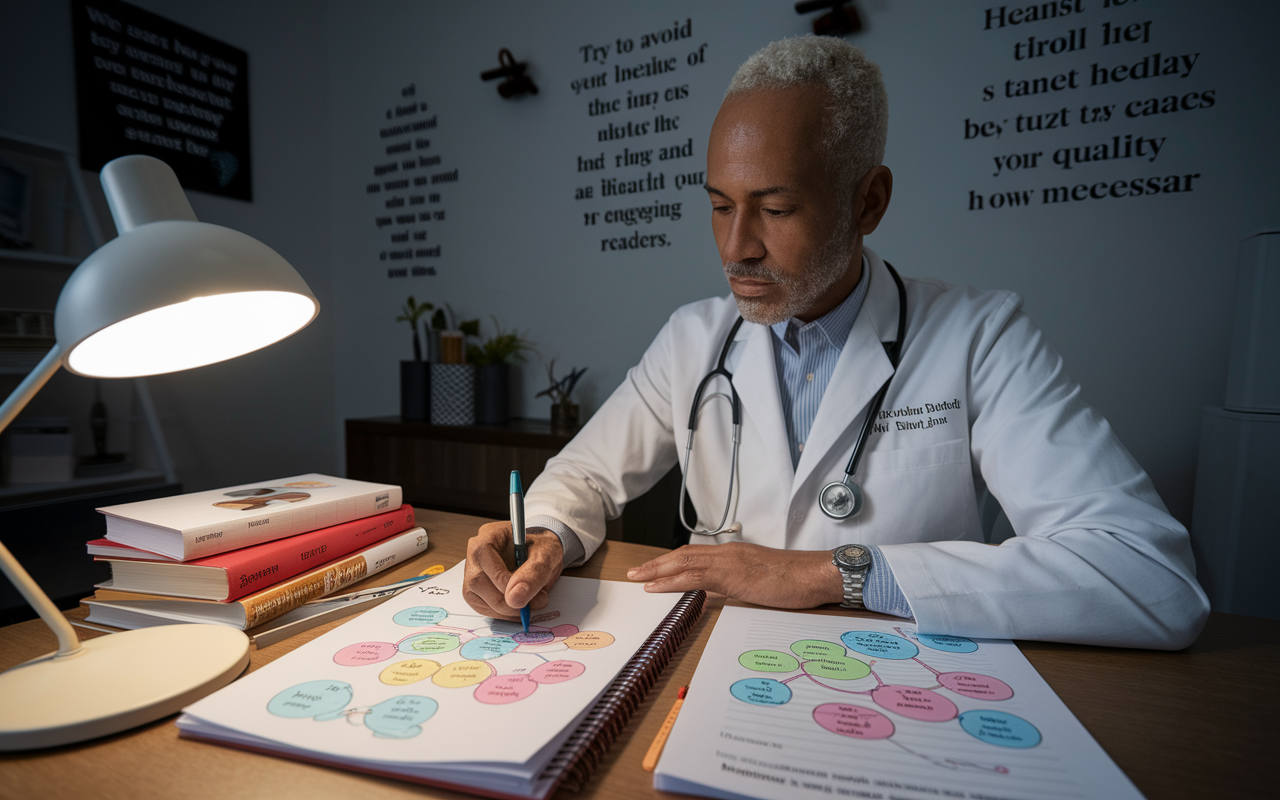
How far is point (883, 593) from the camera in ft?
2.53

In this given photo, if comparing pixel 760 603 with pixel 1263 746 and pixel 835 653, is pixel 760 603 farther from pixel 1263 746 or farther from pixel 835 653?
pixel 1263 746

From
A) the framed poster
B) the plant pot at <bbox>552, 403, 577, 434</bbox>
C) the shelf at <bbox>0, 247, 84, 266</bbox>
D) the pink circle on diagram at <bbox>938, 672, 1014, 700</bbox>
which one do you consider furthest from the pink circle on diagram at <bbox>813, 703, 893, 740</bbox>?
the framed poster

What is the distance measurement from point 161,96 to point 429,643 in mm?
3025

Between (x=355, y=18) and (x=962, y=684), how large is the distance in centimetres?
392

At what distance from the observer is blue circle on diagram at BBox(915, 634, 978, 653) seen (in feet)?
2.26

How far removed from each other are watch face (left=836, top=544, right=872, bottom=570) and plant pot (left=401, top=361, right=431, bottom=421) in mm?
2232

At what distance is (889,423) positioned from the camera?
3.70 feet

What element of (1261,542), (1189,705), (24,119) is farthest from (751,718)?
(24,119)

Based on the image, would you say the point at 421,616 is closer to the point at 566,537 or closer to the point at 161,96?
the point at 566,537

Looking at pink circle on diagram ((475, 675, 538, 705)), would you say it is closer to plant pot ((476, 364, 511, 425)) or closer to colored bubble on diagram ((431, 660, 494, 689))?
colored bubble on diagram ((431, 660, 494, 689))

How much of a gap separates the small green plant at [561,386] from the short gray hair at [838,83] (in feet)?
4.98

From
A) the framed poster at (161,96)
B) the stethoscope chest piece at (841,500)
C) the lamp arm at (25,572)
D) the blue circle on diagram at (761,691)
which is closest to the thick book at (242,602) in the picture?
the lamp arm at (25,572)

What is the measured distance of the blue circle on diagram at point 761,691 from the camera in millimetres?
557

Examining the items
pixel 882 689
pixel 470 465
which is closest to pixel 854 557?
pixel 882 689
